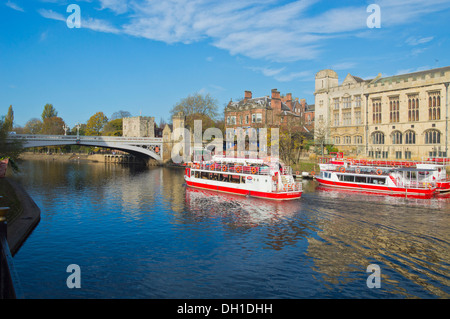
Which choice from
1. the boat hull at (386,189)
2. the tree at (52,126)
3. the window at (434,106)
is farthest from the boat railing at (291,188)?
the tree at (52,126)

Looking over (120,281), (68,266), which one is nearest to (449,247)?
(120,281)

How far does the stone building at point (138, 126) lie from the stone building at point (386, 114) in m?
69.7

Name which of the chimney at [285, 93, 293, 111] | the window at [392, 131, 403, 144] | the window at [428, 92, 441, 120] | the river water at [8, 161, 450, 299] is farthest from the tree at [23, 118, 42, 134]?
the window at [428, 92, 441, 120]

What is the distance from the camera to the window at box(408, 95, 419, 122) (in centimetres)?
5606

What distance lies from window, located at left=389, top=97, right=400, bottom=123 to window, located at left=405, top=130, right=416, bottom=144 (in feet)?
10.1

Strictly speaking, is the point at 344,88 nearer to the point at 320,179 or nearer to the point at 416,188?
the point at 320,179

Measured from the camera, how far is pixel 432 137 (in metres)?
54.1

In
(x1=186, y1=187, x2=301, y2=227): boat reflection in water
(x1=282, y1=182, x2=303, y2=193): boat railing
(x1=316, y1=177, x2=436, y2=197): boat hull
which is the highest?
(x1=282, y1=182, x2=303, y2=193): boat railing

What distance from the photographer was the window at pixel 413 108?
184 ft

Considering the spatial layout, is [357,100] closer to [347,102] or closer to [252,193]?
[347,102]

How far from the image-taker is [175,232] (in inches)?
957

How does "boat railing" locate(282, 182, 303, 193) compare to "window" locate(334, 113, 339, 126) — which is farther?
"window" locate(334, 113, 339, 126)

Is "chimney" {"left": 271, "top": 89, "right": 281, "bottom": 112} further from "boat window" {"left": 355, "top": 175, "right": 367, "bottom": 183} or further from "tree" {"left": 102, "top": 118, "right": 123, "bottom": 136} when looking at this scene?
"tree" {"left": 102, "top": 118, "right": 123, "bottom": 136}

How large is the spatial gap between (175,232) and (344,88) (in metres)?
54.7
